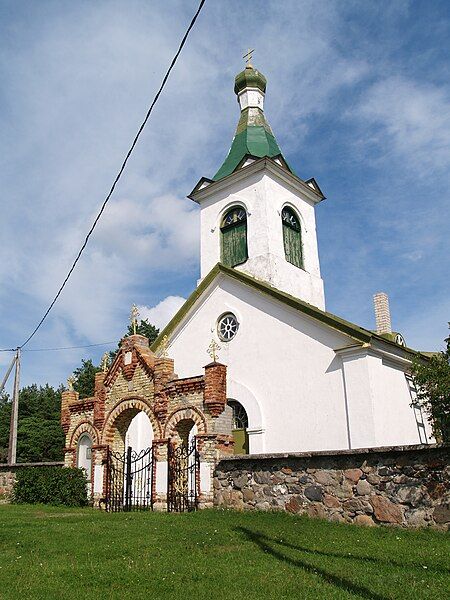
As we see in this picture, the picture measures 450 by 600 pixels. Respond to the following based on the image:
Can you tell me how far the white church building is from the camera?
13805 mm

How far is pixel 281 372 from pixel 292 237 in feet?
23.0

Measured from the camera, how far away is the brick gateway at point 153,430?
12.4 metres

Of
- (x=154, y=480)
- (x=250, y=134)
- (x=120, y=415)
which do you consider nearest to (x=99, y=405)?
(x=120, y=415)

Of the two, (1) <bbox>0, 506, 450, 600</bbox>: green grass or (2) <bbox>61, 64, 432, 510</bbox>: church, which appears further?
(2) <bbox>61, 64, 432, 510</bbox>: church

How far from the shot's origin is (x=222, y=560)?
6578 millimetres

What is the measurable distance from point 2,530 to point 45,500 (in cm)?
574

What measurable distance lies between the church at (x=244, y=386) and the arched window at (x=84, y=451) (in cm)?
4

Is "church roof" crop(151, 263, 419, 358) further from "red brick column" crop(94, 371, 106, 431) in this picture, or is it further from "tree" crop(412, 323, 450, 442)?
"red brick column" crop(94, 371, 106, 431)

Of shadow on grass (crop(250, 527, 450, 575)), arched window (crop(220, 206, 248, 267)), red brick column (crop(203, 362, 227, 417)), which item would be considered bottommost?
shadow on grass (crop(250, 527, 450, 575))

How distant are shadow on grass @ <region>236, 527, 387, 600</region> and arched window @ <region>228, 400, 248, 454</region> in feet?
22.3

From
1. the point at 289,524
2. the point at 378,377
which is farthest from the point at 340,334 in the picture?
the point at 289,524

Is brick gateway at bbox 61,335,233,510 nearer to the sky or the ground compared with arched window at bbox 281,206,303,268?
nearer to the ground

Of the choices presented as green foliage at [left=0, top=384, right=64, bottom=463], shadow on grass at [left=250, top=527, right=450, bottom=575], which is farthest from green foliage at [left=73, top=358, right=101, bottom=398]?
shadow on grass at [left=250, top=527, right=450, bottom=575]

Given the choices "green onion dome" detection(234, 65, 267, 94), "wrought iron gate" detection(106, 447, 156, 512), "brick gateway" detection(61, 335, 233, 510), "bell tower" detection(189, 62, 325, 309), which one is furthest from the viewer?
"green onion dome" detection(234, 65, 267, 94)
